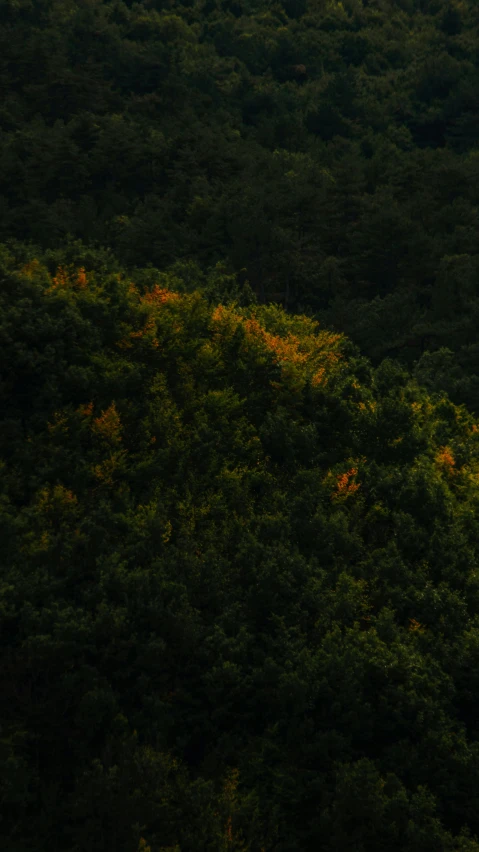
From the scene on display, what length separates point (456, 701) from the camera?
69.3 feet

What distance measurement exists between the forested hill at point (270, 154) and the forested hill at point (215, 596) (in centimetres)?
1336

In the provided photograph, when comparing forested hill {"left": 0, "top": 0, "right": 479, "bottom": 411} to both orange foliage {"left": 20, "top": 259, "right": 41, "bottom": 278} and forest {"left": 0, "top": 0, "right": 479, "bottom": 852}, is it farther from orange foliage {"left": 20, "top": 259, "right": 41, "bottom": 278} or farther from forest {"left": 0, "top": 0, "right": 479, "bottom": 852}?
orange foliage {"left": 20, "top": 259, "right": 41, "bottom": 278}

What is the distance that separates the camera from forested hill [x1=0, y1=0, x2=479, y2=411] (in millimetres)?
45250

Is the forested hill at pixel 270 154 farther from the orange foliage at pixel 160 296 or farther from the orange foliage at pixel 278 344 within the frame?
the orange foliage at pixel 160 296

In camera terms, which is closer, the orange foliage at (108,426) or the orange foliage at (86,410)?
the orange foliage at (108,426)

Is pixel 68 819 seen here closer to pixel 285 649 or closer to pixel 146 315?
pixel 285 649

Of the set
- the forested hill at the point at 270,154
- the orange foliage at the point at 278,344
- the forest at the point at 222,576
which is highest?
the orange foliage at the point at 278,344

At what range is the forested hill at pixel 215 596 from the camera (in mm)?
17969

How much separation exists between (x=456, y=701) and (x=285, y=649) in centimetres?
411

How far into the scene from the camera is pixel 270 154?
57281mm

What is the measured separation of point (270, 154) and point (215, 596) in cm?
4134

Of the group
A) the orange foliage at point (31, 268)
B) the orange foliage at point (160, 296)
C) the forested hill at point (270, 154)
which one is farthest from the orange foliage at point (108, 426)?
the forested hill at point (270, 154)

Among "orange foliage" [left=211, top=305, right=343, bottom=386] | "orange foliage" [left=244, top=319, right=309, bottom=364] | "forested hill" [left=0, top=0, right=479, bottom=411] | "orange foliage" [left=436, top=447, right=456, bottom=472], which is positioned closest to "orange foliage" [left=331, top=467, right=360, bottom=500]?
"orange foliage" [left=211, top=305, right=343, bottom=386]

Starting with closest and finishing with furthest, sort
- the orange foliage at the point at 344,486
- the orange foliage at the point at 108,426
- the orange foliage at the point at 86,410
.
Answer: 1. the orange foliage at the point at 108,426
2. the orange foliage at the point at 86,410
3. the orange foliage at the point at 344,486
